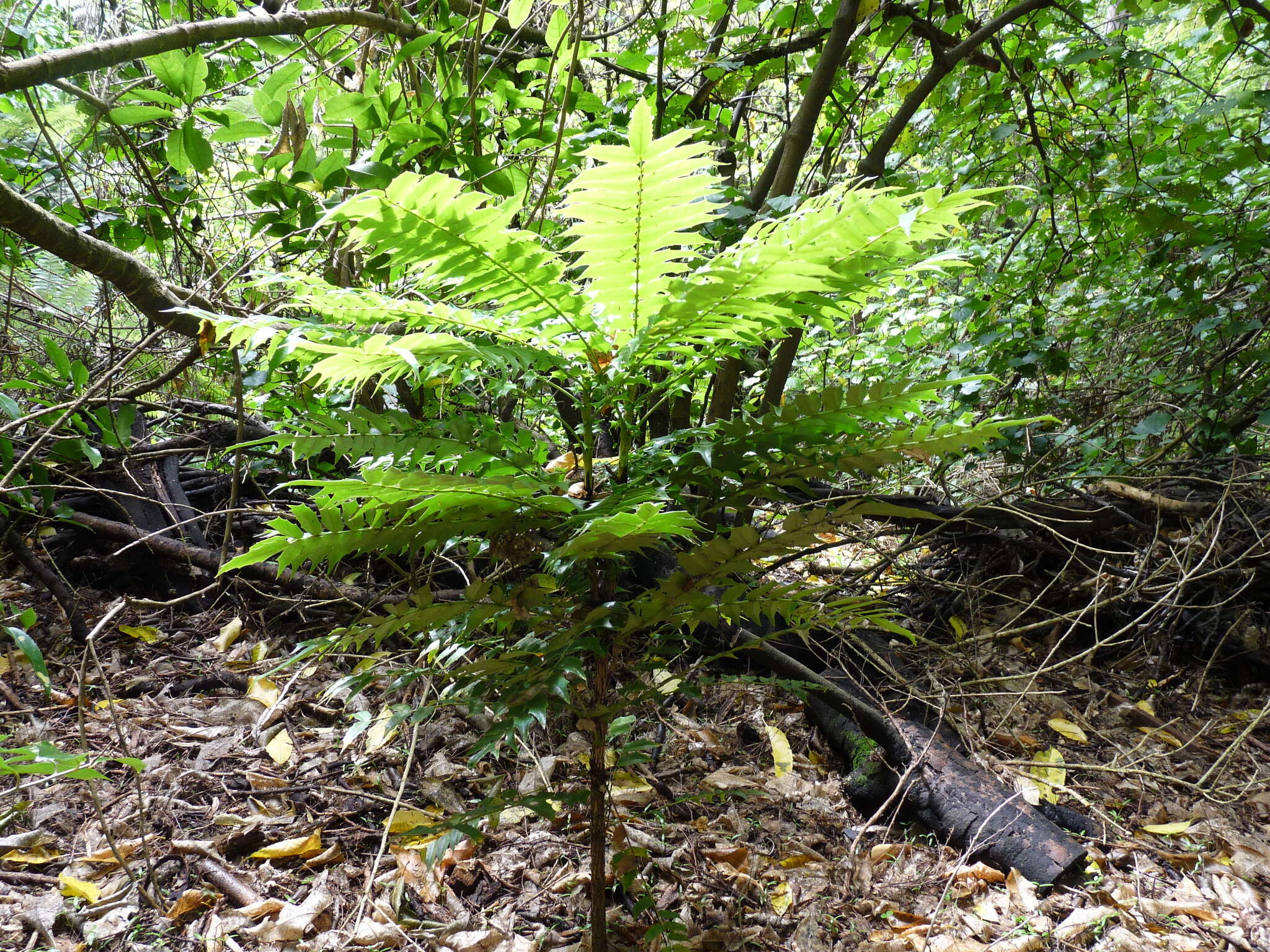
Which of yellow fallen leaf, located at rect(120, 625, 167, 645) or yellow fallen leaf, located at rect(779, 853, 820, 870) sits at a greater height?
yellow fallen leaf, located at rect(120, 625, 167, 645)

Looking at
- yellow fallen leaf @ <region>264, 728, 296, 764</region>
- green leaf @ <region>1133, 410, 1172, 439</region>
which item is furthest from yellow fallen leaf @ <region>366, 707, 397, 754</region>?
green leaf @ <region>1133, 410, 1172, 439</region>

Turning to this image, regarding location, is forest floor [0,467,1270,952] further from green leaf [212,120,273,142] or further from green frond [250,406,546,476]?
green leaf [212,120,273,142]

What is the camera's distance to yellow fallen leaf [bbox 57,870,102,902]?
62.2 inches

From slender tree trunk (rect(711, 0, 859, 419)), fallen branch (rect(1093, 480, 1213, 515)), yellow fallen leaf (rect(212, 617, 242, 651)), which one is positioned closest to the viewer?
slender tree trunk (rect(711, 0, 859, 419))

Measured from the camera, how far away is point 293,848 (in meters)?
1.76

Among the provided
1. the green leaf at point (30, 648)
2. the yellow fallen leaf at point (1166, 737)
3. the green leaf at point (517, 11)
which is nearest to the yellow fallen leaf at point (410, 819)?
the green leaf at point (30, 648)

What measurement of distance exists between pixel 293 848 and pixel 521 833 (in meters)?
0.57

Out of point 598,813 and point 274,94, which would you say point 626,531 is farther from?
point 274,94

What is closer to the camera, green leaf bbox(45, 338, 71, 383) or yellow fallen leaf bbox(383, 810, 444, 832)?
yellow fallen leaf bbox(383, 810, 444, 832)

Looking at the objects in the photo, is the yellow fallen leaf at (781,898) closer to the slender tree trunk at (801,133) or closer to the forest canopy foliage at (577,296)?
the forest canopy foliage at (577,296)

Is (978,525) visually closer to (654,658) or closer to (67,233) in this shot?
(654,658)

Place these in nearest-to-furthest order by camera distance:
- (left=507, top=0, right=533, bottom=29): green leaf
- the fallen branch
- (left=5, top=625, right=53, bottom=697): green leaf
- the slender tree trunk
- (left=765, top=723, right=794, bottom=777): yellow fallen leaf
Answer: (left=5, top=625, right=53, bottom=697): green leaf < (left=507, top=0, right=533, bottom=29): green leaf < (left=765, top=723, right=794, bottom=777): yellow fallen leaf < the slender tree trunk < the fallen branch

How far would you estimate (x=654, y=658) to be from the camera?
4.56ft

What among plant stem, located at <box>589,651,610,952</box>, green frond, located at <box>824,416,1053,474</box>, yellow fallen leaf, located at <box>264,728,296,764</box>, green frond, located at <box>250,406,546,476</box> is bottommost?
yellow fallen leaf, located at <box>264,728,296,764</box>
